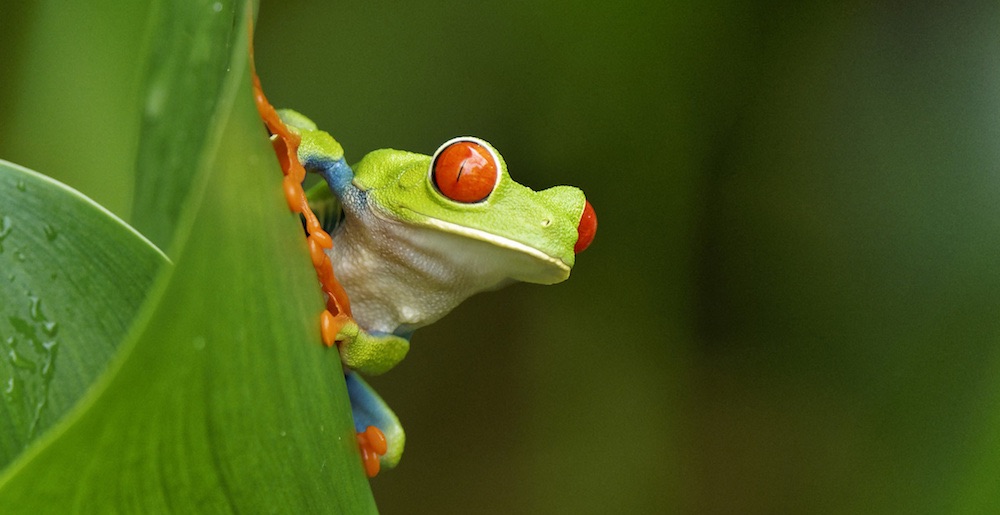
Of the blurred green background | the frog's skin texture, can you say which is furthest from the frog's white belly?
the blurred green background

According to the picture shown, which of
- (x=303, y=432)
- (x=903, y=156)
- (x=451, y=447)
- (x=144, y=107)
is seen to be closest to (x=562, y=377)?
(x=451, y=447)

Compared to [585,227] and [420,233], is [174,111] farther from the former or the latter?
[585,227]

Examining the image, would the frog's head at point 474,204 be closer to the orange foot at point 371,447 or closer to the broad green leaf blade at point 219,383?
the orange foot at point 371,447

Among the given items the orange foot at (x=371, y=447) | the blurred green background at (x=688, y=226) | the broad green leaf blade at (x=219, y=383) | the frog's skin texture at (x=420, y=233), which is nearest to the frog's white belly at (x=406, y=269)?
the frog's skin texture at (x=420, y=233)

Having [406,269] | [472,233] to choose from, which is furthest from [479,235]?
[406,269]

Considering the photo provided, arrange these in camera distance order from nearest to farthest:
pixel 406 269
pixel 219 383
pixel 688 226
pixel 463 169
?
1. pixel 219 383
2. pixel 463 169
3. pixel 406 269
4. pixel 688 226

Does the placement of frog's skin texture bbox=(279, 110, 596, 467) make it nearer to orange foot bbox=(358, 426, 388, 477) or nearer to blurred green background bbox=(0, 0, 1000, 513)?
orange foot bbox=(358, 426, 388, 477)

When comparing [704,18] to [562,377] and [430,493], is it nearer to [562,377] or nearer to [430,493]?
[562,377]
